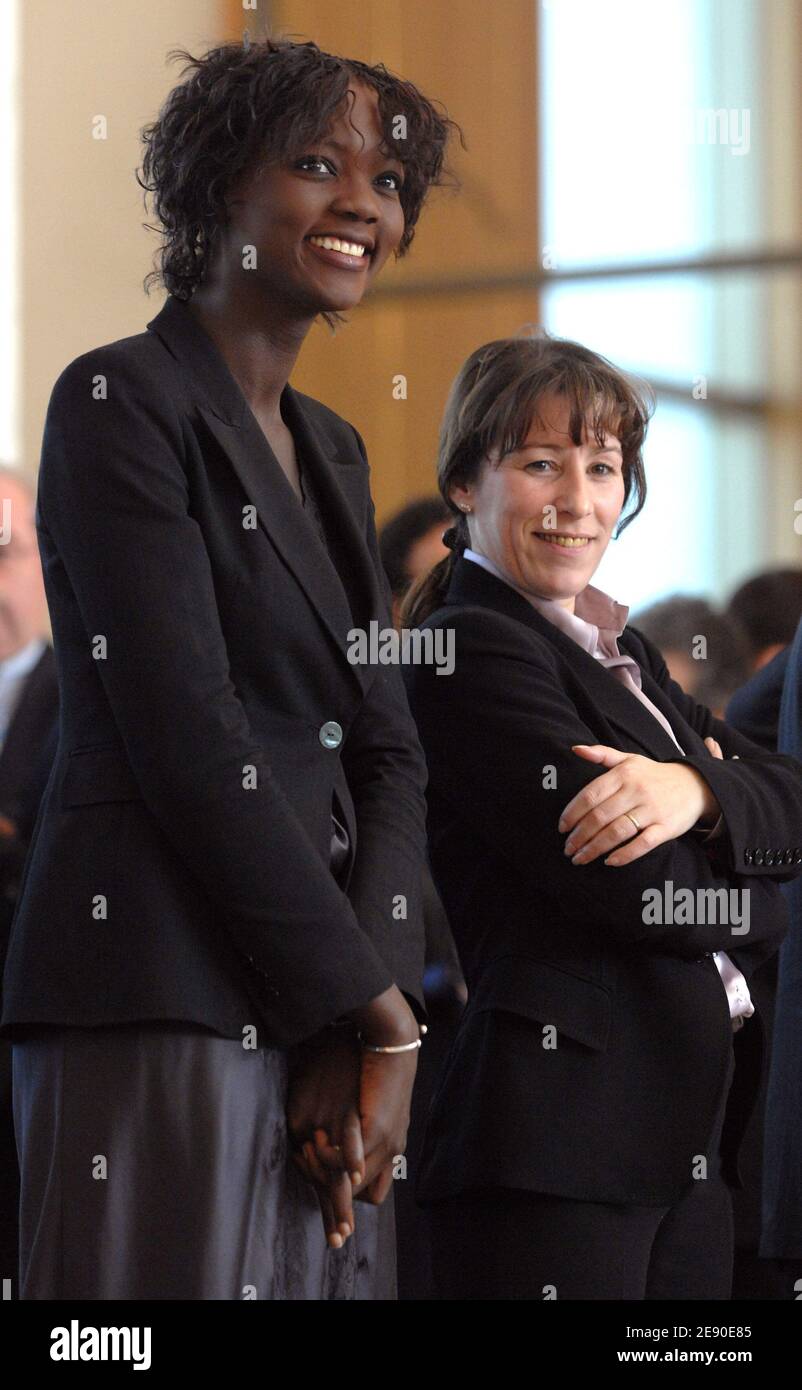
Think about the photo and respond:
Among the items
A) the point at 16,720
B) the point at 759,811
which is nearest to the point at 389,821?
the point at 759,811

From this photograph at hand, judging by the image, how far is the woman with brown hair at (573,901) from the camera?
1.97 meters

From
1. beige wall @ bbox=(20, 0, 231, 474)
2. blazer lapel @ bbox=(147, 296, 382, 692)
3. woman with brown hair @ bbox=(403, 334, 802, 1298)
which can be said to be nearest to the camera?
blazer lapel @ bbox=(147, 296, 382, 692)

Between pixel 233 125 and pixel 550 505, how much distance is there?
0.62m

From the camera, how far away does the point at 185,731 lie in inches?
64.2

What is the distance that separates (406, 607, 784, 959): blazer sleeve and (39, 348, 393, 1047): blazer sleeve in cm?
38

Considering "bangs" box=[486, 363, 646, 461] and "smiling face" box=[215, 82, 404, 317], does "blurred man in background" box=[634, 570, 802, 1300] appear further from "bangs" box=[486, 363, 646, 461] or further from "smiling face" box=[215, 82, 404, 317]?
"smiling face" box=[215, 82, 404, 317]

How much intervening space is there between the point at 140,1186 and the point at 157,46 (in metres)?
5.61

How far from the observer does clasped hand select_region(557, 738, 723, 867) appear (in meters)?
1.99

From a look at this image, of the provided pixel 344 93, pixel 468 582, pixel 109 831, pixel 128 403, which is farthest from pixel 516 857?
pixel 344 93

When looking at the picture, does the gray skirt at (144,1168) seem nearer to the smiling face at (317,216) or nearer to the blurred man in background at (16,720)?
the smiling face at (317,216)

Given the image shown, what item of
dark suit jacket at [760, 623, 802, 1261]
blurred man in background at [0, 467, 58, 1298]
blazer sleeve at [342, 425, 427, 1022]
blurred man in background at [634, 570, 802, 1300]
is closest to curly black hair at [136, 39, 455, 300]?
blazer sleeve at [342, 425, 427, 1022]

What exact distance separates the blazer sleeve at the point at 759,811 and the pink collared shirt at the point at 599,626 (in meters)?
0.07

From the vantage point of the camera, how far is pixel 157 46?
21.3ft

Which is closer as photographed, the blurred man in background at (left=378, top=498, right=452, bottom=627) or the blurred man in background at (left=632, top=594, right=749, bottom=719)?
the blurred man in background at (left=378, top=498, right=452, bottom=627)
